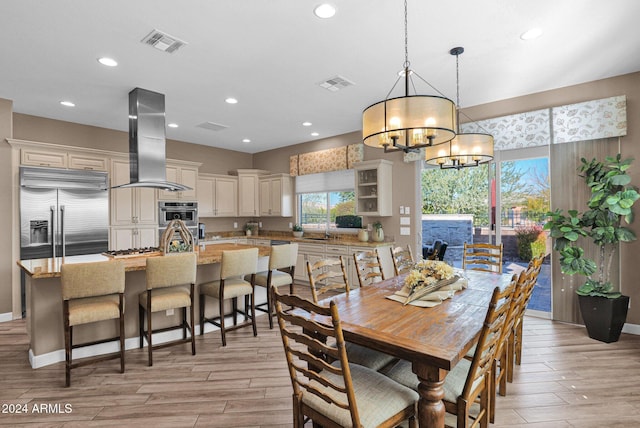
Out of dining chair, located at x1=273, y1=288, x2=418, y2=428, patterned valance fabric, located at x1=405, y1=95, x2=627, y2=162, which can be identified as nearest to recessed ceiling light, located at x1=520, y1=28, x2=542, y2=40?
patterned valance fabric, located at x1=405, y1=95, x2=627, y2=162

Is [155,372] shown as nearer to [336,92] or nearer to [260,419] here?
[260,419]

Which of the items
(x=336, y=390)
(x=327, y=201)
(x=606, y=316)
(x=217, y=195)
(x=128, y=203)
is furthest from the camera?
(x=217, y=195)

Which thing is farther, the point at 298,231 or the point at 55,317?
the point at 298,231

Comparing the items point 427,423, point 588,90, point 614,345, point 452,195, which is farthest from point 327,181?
point 427,423

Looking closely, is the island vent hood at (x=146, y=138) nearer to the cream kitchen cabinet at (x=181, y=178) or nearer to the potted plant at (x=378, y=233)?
the cream kitchen cabinet at (x=181, y=178)

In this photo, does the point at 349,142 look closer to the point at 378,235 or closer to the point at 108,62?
the point at 378,235

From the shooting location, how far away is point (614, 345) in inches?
A: 130

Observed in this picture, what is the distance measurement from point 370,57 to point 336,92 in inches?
36.6

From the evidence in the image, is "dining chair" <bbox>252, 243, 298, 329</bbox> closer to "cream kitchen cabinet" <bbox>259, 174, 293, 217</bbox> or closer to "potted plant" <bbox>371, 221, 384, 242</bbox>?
"potted plant" <bbox>371, 221, 384, 242</bbox>

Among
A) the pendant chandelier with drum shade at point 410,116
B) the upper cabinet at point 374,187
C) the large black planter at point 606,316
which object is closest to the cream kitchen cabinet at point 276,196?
the upper cabinet at point 374,187

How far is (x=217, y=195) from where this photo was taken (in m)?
6.88

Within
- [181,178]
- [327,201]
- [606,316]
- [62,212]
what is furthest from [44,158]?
[606,316]

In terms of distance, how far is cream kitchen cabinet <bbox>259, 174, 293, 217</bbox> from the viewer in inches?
276

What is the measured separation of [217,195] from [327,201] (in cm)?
240
